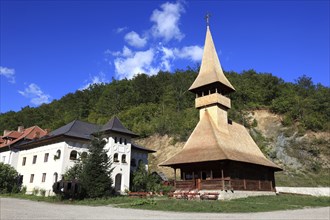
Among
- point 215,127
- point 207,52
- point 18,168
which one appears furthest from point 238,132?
point 18,168

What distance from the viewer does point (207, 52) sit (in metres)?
36.2

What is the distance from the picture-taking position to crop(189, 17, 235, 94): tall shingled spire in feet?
107

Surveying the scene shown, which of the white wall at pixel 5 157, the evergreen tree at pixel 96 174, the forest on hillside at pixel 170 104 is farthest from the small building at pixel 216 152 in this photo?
the forest on hillside at pixel 170 104

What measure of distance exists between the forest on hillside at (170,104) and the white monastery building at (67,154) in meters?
22.9

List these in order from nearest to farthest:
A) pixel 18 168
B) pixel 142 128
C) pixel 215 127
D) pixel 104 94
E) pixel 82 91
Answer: pixel 215 127
pixel 18 168
pixel 142 128
pixel 104 94
pixel 82 91

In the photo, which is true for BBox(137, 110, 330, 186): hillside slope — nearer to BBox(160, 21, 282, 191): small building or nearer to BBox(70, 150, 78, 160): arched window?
BBox(160, 21, 282, 191): small building

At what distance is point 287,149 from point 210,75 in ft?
85.0

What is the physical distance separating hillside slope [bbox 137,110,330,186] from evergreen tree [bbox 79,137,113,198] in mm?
23875

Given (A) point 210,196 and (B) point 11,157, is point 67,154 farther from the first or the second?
(A) point 210,196

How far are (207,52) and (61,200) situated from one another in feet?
73.1

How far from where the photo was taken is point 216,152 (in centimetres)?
2580

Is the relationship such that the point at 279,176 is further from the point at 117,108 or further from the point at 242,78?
the point at 117,108

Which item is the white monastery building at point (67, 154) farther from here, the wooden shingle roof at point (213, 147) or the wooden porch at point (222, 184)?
the wooden porch at point (222, 184)

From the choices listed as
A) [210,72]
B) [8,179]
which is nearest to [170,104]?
[210,72]
